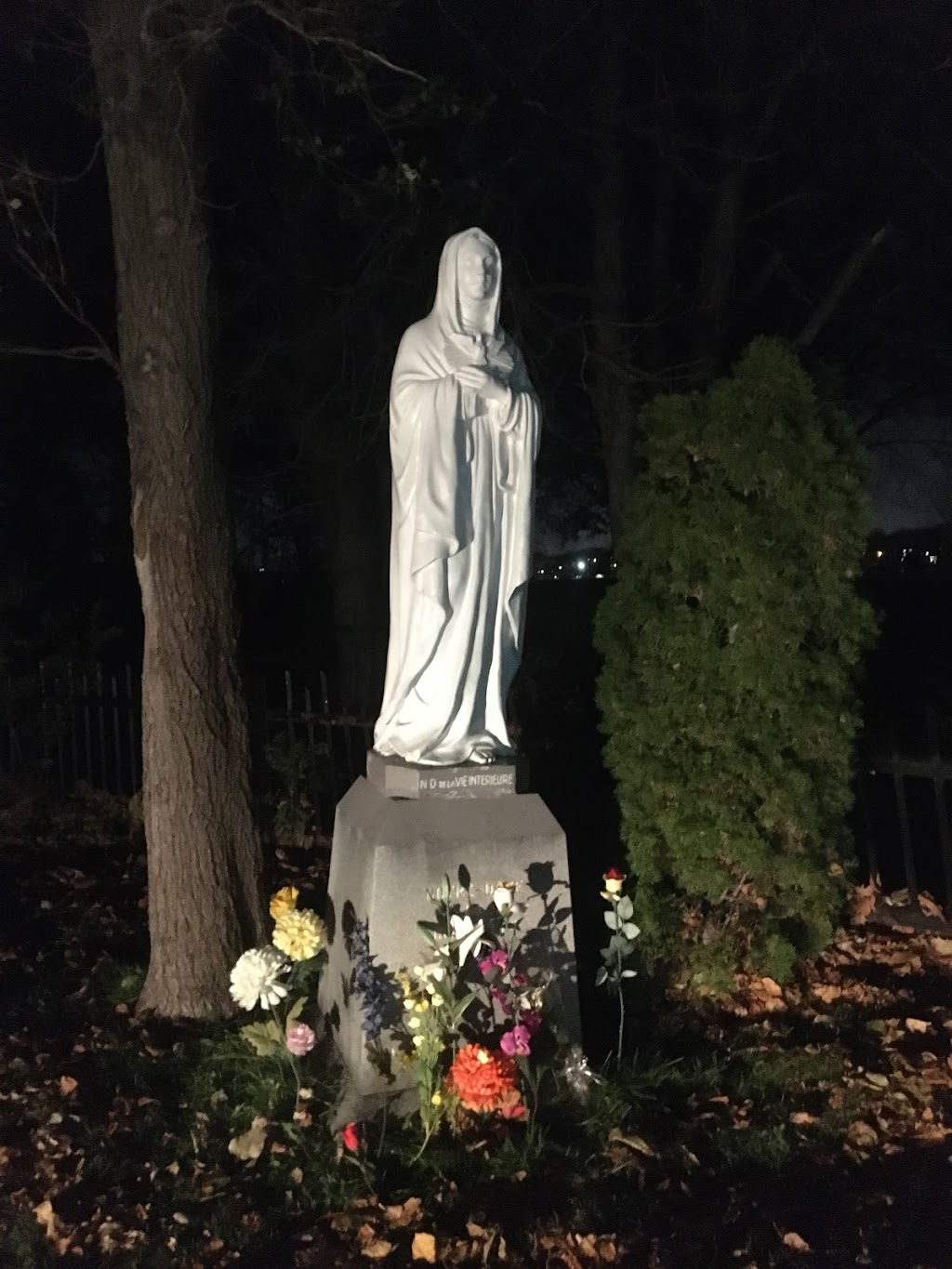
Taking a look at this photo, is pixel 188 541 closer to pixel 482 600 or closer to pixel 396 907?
pixel 482 600

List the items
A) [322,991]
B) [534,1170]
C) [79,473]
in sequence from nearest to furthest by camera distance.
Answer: [534,1170] < [322,991] < [79,473]

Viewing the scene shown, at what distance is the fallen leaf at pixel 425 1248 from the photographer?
9.81 feet

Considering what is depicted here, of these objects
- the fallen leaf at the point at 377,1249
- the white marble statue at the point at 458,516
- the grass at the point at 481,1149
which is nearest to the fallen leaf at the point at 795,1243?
the grass at the point at 481,1149

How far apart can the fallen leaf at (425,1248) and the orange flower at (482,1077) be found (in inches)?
15.2

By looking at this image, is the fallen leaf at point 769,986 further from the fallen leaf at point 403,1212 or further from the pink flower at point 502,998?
the fallen leaf at point 403,1212

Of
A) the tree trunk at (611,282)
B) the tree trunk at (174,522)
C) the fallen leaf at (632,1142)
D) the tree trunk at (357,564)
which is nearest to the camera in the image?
the fallen leaf at (632,1142)

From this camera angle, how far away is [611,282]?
802cm

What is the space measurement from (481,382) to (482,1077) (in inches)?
91.3

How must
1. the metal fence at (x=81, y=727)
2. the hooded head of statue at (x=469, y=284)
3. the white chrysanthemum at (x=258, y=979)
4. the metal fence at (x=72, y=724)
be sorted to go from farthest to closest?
the metal fence at (x=72, y=724), the metal fence at (x=81, y=727), the hooded head of statue at (x=469, y=284), the white chrysanthemum at (x=258, y=979)

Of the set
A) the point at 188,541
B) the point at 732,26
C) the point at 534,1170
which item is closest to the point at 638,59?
the point at 732,26

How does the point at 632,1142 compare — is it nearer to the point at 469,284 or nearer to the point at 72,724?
the point at 469,284

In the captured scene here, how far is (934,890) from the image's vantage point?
6551mm

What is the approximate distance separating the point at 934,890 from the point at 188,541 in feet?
16.0

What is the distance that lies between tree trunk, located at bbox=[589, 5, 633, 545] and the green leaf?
4501 mm
